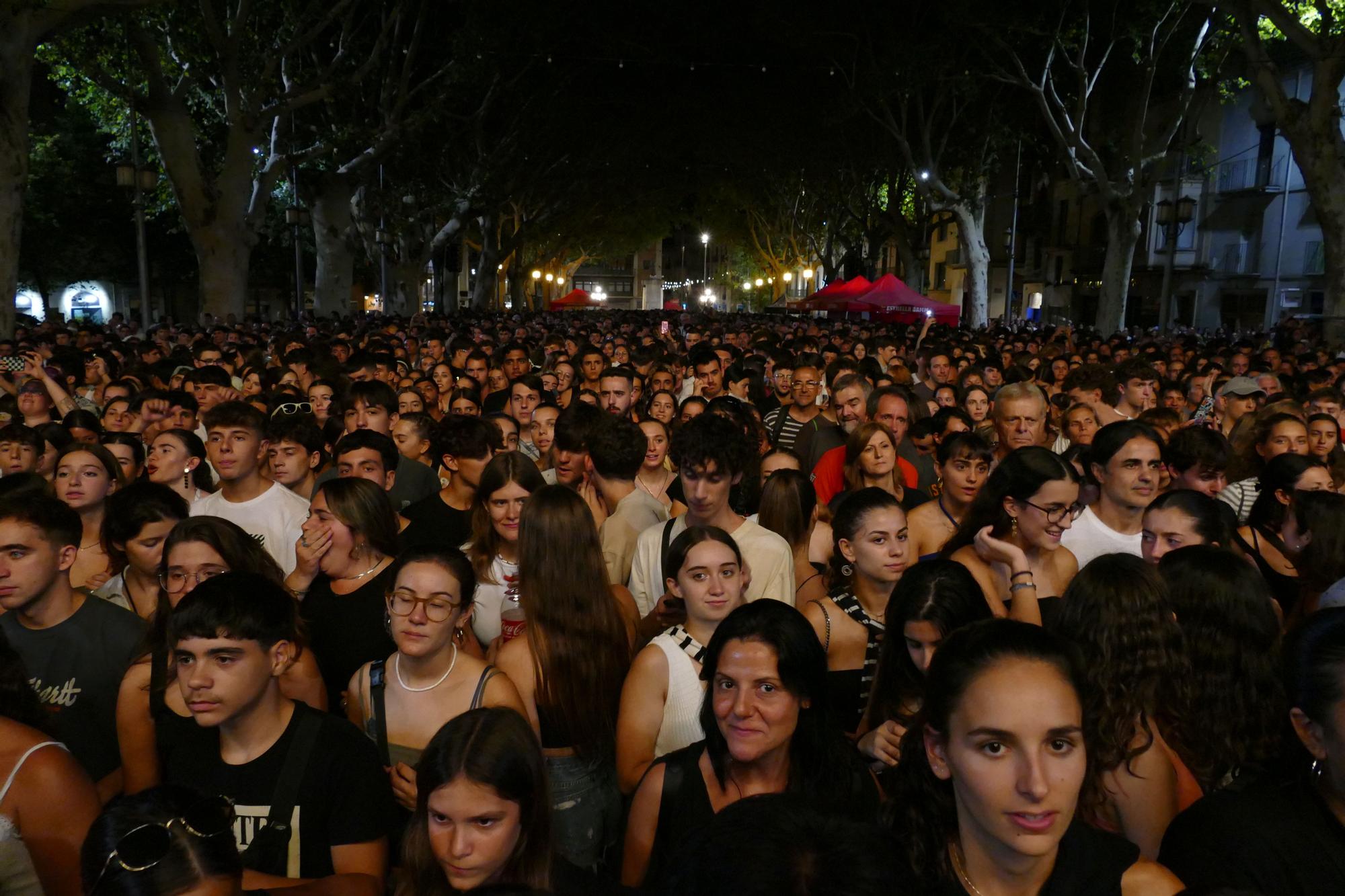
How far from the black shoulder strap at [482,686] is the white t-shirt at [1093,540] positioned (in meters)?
3.01

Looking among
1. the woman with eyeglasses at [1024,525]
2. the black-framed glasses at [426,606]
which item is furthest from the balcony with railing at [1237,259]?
the black-framed glasses at [426,606]

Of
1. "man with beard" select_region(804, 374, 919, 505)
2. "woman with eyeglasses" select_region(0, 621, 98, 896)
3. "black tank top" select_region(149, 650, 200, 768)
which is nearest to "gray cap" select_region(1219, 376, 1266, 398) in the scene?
"man with beard" select_region(804, 374, 919, 505)

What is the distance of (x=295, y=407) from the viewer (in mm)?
7215

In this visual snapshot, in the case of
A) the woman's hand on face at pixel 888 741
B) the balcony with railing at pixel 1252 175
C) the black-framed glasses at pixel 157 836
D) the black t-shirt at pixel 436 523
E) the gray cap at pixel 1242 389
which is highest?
the balcony with railing at pixel 1252 175

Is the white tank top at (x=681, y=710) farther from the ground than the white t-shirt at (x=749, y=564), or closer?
closer

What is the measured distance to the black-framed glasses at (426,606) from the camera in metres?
3.14

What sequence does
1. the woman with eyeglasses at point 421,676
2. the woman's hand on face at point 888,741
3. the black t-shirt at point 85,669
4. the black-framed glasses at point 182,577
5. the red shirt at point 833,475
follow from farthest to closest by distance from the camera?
1. the red shirt at point 833,475
2. the black-framed glasses at point 182,577
3. the black t-shirt at point 85,669
4. the woman with eyeglasses at point 421,676
5. the woman's hand on face at point 888,741

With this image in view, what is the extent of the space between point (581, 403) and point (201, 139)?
82.1 feet

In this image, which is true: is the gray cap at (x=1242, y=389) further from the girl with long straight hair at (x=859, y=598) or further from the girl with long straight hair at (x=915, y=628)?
the girl with long straight hair at (x=915, y=628)

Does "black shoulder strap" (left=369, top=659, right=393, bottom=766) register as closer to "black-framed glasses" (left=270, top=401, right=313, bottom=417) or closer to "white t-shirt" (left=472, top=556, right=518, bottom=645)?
"white t-shirt" (left=472, top=556, right=518, bottom=645)

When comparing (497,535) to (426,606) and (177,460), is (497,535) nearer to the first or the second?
(426,606)

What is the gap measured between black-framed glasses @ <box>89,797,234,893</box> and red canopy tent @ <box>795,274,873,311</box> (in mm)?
27599

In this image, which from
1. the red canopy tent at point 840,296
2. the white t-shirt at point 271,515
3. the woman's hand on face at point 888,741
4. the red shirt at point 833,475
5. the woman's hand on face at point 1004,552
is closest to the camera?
the woman's hand on face at point 888,741

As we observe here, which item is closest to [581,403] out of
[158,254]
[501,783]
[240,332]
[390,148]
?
[501,783]
